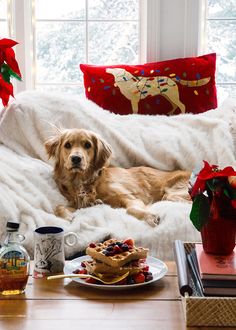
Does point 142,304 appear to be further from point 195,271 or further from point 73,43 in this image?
point 73,43

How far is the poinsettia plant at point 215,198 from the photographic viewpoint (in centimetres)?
160

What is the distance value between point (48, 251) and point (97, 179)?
109 cm

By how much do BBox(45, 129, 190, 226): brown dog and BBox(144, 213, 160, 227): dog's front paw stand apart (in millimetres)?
131

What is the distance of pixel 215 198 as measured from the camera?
63.2 inches

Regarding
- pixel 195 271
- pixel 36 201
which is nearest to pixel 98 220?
pixel 36 201

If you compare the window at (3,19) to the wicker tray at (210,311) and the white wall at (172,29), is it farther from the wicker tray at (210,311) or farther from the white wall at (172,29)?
the wicker tray at (210,311)

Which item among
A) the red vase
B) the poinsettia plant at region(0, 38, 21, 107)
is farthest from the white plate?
the poinsettia plant at region(0, 38, 21, 107)

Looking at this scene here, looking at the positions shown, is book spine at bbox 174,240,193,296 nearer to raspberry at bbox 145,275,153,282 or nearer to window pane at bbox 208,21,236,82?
raspberry at bbox 145,275,153,282

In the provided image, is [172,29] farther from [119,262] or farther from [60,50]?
[119,262]

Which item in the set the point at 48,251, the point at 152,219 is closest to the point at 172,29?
the point at 152,219

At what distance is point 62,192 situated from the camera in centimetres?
276

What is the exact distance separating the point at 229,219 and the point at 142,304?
1.02ft

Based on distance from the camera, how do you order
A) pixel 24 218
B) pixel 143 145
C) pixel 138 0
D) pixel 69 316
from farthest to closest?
1. pixel 138 0
2. pixel 143 145
3. pixel 24 218
4. pixel 69 316

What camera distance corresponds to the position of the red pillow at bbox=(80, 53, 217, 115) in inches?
126
